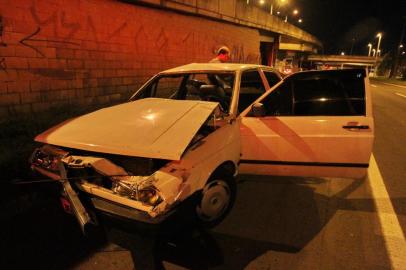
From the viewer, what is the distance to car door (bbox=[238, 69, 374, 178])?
131 inches

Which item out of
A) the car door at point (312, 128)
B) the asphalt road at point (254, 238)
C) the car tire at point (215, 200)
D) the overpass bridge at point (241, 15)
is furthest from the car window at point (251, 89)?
the overpass bridge at point (241, 15)

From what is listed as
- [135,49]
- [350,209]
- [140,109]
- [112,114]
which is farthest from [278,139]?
[135,49]

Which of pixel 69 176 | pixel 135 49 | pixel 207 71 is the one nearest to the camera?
pixel 69 176

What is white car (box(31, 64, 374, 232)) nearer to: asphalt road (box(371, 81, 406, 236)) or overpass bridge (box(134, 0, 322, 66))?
asphalt road (box(371, 81, 406, 236))

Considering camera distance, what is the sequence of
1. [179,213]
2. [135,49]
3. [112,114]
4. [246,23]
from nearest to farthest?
[179,213], [112,114], [135,49], [246,23]

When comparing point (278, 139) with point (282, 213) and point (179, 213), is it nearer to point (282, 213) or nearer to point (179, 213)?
point (282, 213)

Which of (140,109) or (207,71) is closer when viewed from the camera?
(140,109)

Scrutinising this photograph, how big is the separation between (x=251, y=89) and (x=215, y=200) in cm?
285

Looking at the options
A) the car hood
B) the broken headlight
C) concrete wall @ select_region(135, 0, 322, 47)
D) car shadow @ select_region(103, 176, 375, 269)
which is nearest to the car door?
car shadow @ select_region(103, 176, 375, 269)

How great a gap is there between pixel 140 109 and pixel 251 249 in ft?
6.26

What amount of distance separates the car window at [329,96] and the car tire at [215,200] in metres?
1.32

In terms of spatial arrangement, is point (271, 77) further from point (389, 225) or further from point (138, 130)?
point (138, 130)

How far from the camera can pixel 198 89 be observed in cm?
464

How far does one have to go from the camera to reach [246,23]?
16719 mm
